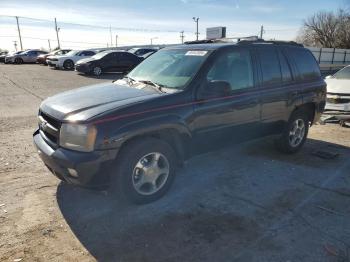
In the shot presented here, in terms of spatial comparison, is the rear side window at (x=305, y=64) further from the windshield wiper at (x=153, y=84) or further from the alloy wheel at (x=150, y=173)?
the alloy wheel at (x=150, y=173)

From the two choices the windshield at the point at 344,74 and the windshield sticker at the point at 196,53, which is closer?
the windshield sticker at the point at 196,53

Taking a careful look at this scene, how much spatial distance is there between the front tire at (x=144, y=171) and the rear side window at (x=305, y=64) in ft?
9.75

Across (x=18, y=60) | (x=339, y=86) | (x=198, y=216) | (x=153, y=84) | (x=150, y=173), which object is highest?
(x=153, y=84)

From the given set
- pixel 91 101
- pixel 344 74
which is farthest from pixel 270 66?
pixel 344 74

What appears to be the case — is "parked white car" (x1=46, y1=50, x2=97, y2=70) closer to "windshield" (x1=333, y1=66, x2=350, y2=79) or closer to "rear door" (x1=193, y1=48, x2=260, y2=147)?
"windshield" (x1=333, y1=66, x2=350, y2=79)

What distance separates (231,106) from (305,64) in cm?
217

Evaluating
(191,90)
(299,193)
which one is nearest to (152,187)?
(191,90)

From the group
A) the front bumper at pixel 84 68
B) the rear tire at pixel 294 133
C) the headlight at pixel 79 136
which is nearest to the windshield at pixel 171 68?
the headlight at pixel 79 136

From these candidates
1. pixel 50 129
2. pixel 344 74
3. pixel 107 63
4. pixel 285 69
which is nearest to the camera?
pixel 50 129

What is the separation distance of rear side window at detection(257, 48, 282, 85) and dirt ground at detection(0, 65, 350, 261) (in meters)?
1.35

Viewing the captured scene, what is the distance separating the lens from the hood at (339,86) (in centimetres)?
874

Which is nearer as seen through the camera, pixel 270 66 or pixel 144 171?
pixel 144 171

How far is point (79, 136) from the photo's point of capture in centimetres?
349

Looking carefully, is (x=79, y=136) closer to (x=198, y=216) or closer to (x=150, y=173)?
(x=150, y=173)
